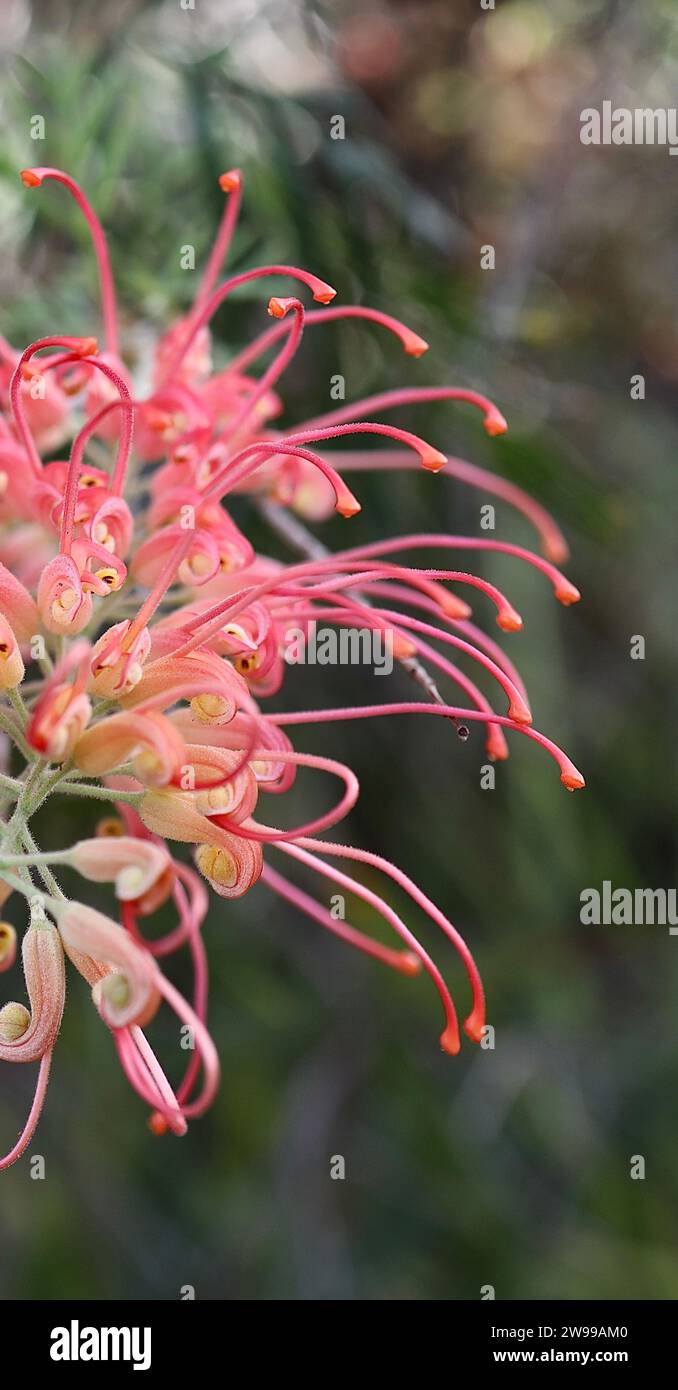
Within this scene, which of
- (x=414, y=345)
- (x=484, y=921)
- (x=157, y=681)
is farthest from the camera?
(x=484, y=921)

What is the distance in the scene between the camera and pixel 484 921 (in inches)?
73.2

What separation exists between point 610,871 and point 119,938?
127 cm

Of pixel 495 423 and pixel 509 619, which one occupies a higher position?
pixel 495 423

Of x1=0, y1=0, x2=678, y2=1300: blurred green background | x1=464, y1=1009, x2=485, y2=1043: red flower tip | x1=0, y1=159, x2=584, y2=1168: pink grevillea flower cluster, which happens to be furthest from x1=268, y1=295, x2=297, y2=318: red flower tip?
x1=0, y1=0, x2=678, y2=1300: blurred green background

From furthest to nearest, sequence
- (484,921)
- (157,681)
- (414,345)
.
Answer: (484,921)
(414,345)
(157,681)

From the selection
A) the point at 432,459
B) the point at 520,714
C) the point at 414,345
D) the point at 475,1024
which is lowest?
the point at 475,1024

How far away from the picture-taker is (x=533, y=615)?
168 cm

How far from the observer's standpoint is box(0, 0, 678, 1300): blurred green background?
1615 mm

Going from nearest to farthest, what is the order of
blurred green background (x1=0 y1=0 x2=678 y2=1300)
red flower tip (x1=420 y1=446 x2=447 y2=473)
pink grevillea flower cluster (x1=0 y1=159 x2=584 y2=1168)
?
pink grevillea flower cluster (x1=0 y1=159 x2=584 y2=1168)
red flower tip (x1=420 y1=446 x2=447 y2=473)
blurred green background (x1=0 y1=0 x2=678 y2=1300)

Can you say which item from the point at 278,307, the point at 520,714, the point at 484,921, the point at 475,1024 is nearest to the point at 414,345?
the point at 278,307

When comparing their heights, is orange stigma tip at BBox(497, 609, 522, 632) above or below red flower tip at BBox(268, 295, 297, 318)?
below

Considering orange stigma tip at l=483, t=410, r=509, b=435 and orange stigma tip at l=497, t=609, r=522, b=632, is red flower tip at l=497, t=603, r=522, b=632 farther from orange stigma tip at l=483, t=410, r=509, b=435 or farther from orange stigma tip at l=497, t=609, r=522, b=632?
orange stigma tip at l=483, t=410, r=509, b=435

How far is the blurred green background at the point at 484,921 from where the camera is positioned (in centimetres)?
162

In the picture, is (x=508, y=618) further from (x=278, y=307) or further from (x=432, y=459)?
(x=278, y=307)
